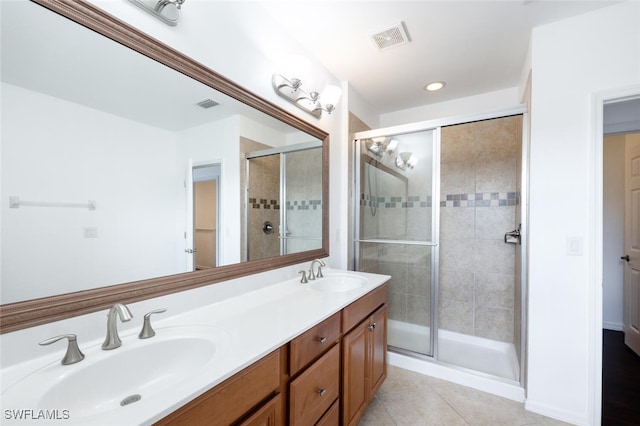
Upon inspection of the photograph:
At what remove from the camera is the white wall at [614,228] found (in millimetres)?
2805

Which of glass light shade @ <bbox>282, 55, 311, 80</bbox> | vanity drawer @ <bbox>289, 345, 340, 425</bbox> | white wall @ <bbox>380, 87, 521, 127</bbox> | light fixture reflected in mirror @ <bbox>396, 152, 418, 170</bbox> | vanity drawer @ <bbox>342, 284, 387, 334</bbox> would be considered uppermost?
white wall @ <bbox>380, 87, 521, 127</bbox>

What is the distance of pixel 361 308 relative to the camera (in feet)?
5.22

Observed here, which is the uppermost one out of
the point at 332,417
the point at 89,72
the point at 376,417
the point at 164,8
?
the point at 164,8

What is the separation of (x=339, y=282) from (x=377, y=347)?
499 mm

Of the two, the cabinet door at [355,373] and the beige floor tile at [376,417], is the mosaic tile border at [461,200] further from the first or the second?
the beige floor tile at [376,417]

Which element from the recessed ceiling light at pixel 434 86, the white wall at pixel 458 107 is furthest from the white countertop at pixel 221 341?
the white wall at pixel 458 107

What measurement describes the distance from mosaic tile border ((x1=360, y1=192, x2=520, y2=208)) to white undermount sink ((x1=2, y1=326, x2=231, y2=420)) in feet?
6.49

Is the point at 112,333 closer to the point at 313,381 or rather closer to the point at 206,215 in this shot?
the point at 206,215

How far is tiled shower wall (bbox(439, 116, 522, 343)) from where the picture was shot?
268 centimetres

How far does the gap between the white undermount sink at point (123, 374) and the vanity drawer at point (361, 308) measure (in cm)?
66

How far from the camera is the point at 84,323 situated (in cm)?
87

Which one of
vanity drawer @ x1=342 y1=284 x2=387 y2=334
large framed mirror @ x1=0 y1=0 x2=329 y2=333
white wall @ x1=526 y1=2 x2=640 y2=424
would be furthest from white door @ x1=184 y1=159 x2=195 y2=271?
white wall @ x1=526 y1=2 x2=640 y2=424

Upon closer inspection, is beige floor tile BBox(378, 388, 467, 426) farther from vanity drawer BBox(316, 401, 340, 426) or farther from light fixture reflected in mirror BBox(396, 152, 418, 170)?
light fixture reflected in mirror BBox(396, 152, 418, 170)

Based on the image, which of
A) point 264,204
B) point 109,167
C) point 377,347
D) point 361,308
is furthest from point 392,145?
point 109,167
